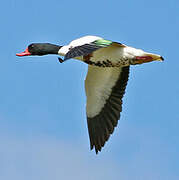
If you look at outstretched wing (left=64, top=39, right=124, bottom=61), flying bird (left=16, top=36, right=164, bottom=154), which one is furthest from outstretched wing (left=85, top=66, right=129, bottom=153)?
outstretched wing (left=64, top=39, right=124, bottom=61)

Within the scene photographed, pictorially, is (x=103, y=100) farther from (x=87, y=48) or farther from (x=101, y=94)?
(x=87, y=48)

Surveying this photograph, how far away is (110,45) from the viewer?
12227 millimetres

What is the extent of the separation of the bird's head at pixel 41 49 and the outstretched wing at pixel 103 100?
1.10 m

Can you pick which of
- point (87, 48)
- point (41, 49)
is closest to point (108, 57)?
point (87, 48)

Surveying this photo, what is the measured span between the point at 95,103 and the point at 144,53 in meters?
2.28

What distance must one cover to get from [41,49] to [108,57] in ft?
5.18

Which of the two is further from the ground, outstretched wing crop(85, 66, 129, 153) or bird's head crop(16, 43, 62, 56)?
bird's head crop(16, 43, 62, 56)

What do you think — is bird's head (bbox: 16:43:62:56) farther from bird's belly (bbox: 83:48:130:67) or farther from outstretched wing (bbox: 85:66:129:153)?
outstretched wing (bbox: 85:66:129:153)

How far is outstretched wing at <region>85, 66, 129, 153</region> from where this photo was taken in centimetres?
1373

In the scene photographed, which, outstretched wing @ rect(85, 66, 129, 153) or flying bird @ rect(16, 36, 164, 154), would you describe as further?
outstretched wing @ rect(85, 66, 129, 153)

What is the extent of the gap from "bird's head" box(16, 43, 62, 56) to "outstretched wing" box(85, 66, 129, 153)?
1.10 meters

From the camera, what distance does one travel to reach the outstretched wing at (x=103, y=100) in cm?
1373

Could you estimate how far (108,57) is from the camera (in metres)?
12.3

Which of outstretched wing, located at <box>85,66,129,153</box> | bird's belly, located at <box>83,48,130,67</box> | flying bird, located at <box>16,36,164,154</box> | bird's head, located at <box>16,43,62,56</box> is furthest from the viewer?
outstretched wing, located at <box>85,66,129,153</box>
